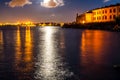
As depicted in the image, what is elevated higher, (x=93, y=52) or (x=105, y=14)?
(x=105, y=14)

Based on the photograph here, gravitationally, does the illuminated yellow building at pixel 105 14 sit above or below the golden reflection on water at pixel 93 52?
above

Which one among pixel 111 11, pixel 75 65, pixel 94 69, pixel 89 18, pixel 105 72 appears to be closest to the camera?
pixel 105 72

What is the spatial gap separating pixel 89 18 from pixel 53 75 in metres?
122

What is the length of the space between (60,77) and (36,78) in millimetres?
1803

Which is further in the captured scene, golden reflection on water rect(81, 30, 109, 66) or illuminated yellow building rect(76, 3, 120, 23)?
illuminated yellow building rect(76, 3, 120, 23)

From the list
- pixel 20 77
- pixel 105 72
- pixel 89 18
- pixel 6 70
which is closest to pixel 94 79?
pixel 105 72

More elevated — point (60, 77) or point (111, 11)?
point (111, 11)

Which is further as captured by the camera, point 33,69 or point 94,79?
point 33,69

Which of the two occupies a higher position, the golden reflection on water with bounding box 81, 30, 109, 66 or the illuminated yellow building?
the illuminated yellow building

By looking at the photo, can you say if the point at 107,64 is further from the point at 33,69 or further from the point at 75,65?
the point at 33,69

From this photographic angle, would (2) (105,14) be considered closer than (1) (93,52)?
No

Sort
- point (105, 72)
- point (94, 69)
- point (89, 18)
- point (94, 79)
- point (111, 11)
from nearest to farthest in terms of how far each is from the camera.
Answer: point (94, 79)
point (105, 72)
point (94, 69)
point (111, 11)
point (89, 18)

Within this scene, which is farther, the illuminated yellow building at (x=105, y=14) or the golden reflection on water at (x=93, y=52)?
the illuminated yellow building at (x=105, y=14)

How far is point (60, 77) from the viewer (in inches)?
757
